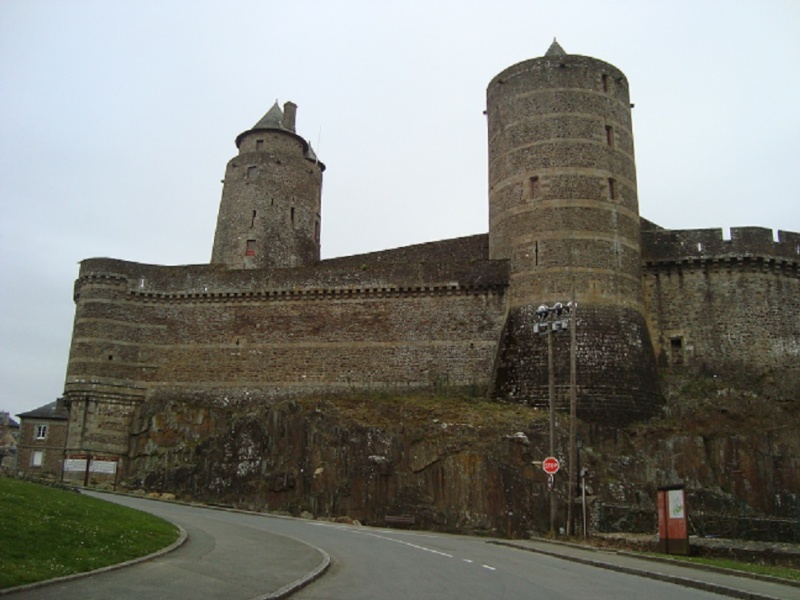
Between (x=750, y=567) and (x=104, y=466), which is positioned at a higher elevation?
(x=104, y=466)

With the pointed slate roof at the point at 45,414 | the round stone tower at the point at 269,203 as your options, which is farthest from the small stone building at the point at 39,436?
the round stone tower at the point at 269,203

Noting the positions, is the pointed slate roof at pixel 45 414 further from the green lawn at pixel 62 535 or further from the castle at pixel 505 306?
the green lawn at pixel 62 535

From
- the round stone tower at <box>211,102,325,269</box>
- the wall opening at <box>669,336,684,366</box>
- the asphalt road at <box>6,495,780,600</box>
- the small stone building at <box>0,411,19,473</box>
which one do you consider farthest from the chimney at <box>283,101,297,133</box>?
the small stone building at <box>0,411,19,473</box>

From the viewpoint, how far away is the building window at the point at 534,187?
35062mm

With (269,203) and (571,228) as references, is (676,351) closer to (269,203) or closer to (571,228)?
(571,228)

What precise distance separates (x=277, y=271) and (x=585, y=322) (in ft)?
51.0

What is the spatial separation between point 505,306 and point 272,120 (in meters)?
21.3

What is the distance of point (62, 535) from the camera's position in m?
13.9

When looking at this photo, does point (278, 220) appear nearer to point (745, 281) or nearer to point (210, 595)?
point (745, 281)

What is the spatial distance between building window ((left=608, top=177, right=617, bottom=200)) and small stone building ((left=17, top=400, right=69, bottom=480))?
105ft

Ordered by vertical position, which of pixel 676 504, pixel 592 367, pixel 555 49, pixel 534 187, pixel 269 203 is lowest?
pixel 676 504


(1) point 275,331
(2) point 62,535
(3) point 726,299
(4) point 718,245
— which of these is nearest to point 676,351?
(3) point 726,299

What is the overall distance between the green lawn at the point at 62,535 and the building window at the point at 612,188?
24.1 metres

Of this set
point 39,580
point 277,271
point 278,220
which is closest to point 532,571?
point 39,580
